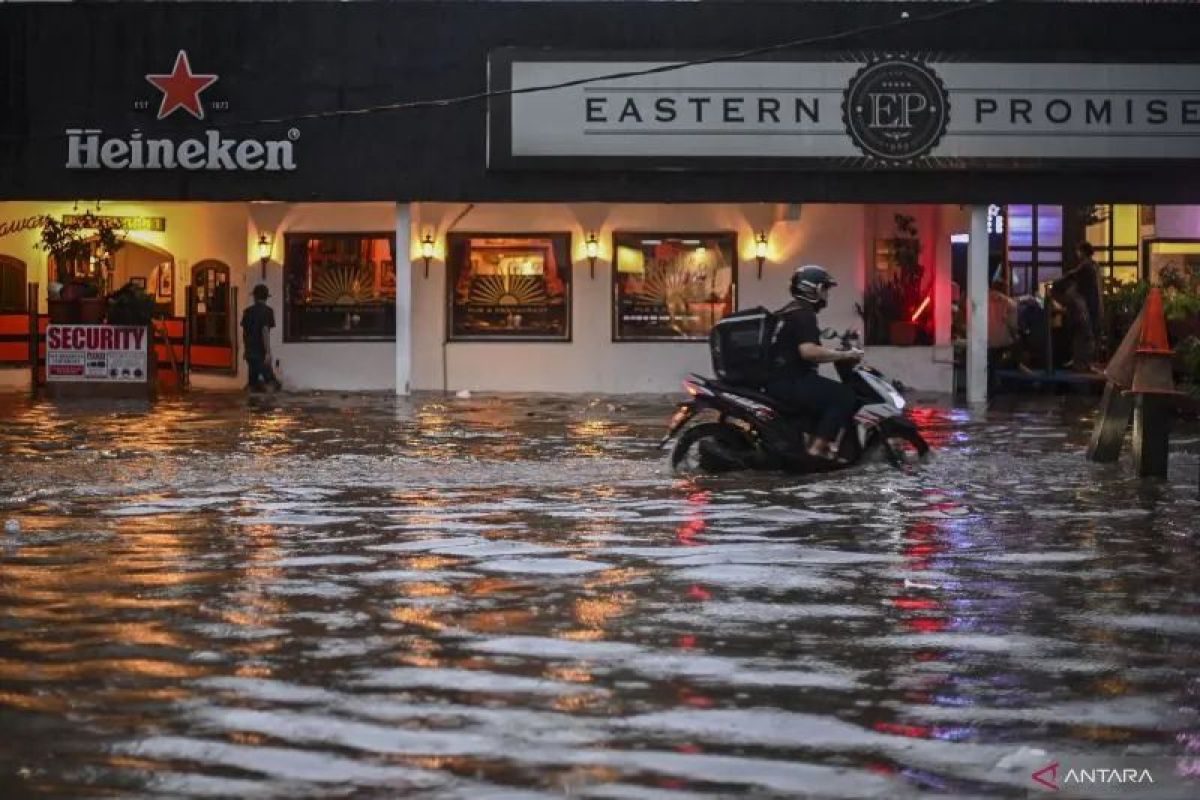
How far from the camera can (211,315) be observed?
100 ft

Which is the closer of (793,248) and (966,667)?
(966,667)

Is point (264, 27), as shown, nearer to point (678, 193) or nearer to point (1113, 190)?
point (678, 193)

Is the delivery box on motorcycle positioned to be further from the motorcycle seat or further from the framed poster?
the framed poster

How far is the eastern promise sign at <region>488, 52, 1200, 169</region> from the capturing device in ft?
85.9

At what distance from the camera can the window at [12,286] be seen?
30.2 meters

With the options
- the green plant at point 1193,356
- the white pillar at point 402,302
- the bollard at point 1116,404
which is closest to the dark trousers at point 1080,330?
the green plant at point 1193,356

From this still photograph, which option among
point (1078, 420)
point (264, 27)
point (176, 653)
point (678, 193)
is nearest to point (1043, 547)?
point (176, 653)

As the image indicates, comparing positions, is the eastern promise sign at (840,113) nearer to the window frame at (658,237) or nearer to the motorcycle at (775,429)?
the window frame at (658,237)

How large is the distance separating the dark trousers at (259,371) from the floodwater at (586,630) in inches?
501

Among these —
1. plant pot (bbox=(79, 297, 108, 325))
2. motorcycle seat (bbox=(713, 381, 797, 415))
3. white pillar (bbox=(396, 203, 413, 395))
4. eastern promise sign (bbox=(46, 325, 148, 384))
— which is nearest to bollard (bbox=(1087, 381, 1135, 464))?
motorcycle seat (bbox=(713, 381, 797, 415))

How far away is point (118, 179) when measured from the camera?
2689 cm

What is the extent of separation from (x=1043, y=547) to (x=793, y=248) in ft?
60.2

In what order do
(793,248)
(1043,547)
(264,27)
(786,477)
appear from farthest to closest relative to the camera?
(793,248)
(264,27)
(786,477)
(1043,547)

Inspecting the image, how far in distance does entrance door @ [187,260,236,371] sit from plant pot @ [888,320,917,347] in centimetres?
1028
